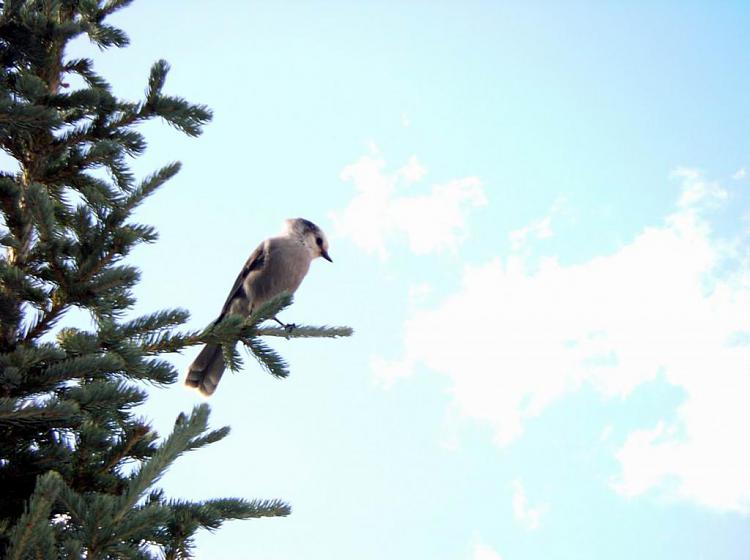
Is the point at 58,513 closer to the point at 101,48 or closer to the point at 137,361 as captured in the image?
the point at 137,361

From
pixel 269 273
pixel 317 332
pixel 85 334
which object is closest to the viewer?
pixel 85 334

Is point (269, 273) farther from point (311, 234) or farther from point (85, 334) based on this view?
point (85, 334)

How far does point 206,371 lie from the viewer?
15.7 feet

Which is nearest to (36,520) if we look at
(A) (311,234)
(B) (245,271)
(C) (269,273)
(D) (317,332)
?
Answer: (D) (317,332)

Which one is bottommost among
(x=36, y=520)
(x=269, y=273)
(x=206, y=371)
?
(x=36, y=520)

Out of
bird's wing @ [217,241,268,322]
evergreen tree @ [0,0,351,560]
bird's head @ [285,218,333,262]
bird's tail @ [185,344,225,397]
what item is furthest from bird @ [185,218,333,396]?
evergreen tree @ [0,0,351,560]

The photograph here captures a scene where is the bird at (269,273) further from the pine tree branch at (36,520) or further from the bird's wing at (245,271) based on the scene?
the pine tree branch at (36,520)

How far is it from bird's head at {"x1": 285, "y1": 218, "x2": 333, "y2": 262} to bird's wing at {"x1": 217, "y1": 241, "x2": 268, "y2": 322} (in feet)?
1.47

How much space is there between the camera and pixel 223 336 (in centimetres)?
289

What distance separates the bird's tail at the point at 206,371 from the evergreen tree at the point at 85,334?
1.56 metres

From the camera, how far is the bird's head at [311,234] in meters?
6.40

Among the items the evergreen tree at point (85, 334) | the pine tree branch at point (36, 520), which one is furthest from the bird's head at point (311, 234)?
the pine tree branch at point (36, 520)

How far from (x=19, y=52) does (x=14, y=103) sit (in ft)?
2.39

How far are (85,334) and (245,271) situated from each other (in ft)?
11.1
